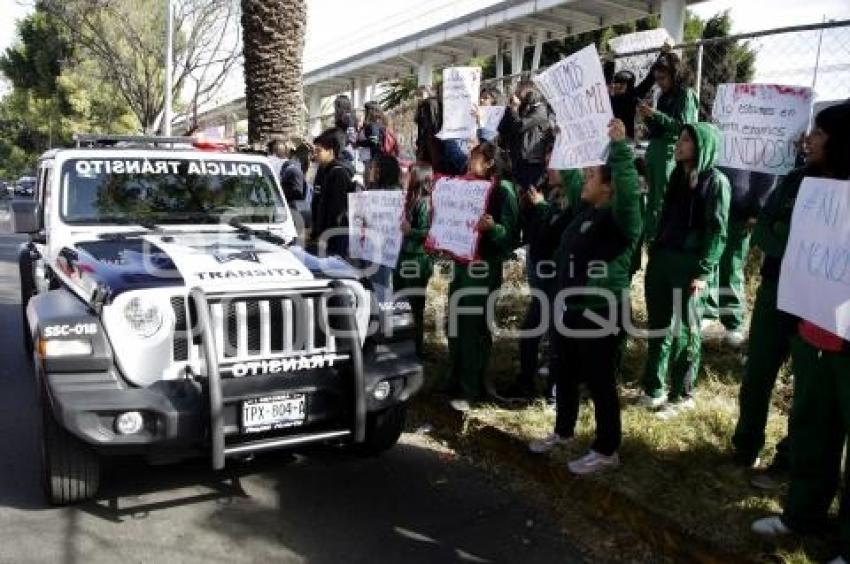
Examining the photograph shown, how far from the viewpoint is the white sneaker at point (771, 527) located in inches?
144

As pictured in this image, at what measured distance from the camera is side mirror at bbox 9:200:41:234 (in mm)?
5473

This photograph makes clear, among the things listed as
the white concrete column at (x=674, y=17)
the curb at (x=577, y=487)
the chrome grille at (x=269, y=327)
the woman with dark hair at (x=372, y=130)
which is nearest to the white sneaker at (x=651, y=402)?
the curb at (x=577, y=487)

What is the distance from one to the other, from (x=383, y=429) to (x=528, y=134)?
4.10m

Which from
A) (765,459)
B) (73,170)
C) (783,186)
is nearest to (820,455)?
(765,459)

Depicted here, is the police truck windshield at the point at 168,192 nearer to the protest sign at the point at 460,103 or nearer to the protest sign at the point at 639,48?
the protest sign at the point at 460,103

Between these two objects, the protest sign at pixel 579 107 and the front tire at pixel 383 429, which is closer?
the protest sign at pixel 579 107

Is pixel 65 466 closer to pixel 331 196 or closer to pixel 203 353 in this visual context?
pixel 203 353

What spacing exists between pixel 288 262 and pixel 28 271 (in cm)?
326

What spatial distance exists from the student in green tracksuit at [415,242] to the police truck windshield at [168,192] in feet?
3.26

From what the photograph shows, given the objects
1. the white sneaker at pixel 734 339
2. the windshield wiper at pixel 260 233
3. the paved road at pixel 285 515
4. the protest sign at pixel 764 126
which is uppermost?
the protest sign at pixel 764 126

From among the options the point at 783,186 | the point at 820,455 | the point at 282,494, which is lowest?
the point at 282,494

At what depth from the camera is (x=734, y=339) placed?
20.4 feet

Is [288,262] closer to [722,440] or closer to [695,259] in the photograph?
[695,259]

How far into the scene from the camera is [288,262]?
14.6 feet
